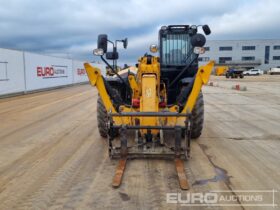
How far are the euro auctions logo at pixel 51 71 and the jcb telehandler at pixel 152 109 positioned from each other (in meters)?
16.3

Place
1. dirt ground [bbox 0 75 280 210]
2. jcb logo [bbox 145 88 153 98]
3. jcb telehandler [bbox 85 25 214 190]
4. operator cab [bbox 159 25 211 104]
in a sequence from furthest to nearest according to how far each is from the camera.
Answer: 1. operator cab [bbox 159 25 211 104]
2. jcb logo [bbox 145 88 153 98]
3. jcb telehandler [bbox 85 25 214 190]
4. dirt ground [bbox 0 75 280 210]

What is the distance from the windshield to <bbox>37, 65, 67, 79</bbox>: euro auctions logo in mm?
15679

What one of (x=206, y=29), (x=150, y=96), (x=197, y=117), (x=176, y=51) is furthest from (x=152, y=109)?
(x=176, y=51)

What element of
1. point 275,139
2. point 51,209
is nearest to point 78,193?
point 51,209

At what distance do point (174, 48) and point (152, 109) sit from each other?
9.96ft

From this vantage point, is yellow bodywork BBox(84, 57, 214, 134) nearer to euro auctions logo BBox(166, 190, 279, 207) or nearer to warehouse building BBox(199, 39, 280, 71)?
euro auctions logo BBox(166, 190, 279, 207)

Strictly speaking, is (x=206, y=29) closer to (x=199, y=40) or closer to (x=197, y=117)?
(x=199, y=40)

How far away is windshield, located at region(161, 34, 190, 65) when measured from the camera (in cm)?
776

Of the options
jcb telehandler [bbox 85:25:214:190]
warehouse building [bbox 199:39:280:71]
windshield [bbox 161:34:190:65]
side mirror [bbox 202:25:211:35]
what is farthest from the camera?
warehouse building [bbox 199:39:280:71]

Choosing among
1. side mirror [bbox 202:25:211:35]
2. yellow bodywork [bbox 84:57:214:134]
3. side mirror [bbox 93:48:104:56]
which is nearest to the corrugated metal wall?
side mirror [bbox 93:48:104:56]

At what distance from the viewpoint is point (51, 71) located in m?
24.0

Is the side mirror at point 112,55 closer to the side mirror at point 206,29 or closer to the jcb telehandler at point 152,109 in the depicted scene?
the jcb telehandler at point 152,109

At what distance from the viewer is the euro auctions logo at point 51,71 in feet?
71.6

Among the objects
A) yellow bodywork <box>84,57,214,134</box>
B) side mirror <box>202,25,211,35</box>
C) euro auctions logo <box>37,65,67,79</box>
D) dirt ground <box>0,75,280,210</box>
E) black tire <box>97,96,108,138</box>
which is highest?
side mirror <box>202,25,211,35</box>
